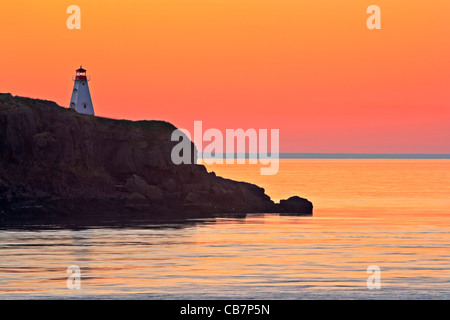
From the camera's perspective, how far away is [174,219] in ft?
274

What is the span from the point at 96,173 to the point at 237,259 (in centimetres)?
4469

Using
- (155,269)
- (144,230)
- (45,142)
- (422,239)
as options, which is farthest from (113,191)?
(155,269)

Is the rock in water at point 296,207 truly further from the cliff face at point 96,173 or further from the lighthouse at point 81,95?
the lighthouse at point 81,95

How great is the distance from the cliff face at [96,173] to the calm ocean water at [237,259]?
1014cm

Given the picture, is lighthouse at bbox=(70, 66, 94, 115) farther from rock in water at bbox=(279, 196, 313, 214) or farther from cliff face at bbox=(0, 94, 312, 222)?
rock in water at bbox=(279, 196, 313, 214)

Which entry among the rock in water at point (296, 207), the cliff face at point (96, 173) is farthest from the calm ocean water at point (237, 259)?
the cliff face at point (96, 173)

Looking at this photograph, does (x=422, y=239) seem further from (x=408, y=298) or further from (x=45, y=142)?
(x=45, y=142)

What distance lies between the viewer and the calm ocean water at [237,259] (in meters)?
39.0

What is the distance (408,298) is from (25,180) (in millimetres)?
59160

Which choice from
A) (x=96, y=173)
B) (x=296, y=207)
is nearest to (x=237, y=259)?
(x=296, y=207)

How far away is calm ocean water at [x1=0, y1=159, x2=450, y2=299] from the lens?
39031 mm

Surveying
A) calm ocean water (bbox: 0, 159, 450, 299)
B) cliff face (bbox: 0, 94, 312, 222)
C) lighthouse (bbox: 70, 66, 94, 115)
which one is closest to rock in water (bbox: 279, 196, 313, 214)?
cliff face (bbox: 0, 94, 312, 222)

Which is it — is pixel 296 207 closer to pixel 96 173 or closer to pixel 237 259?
pixel 96 173
